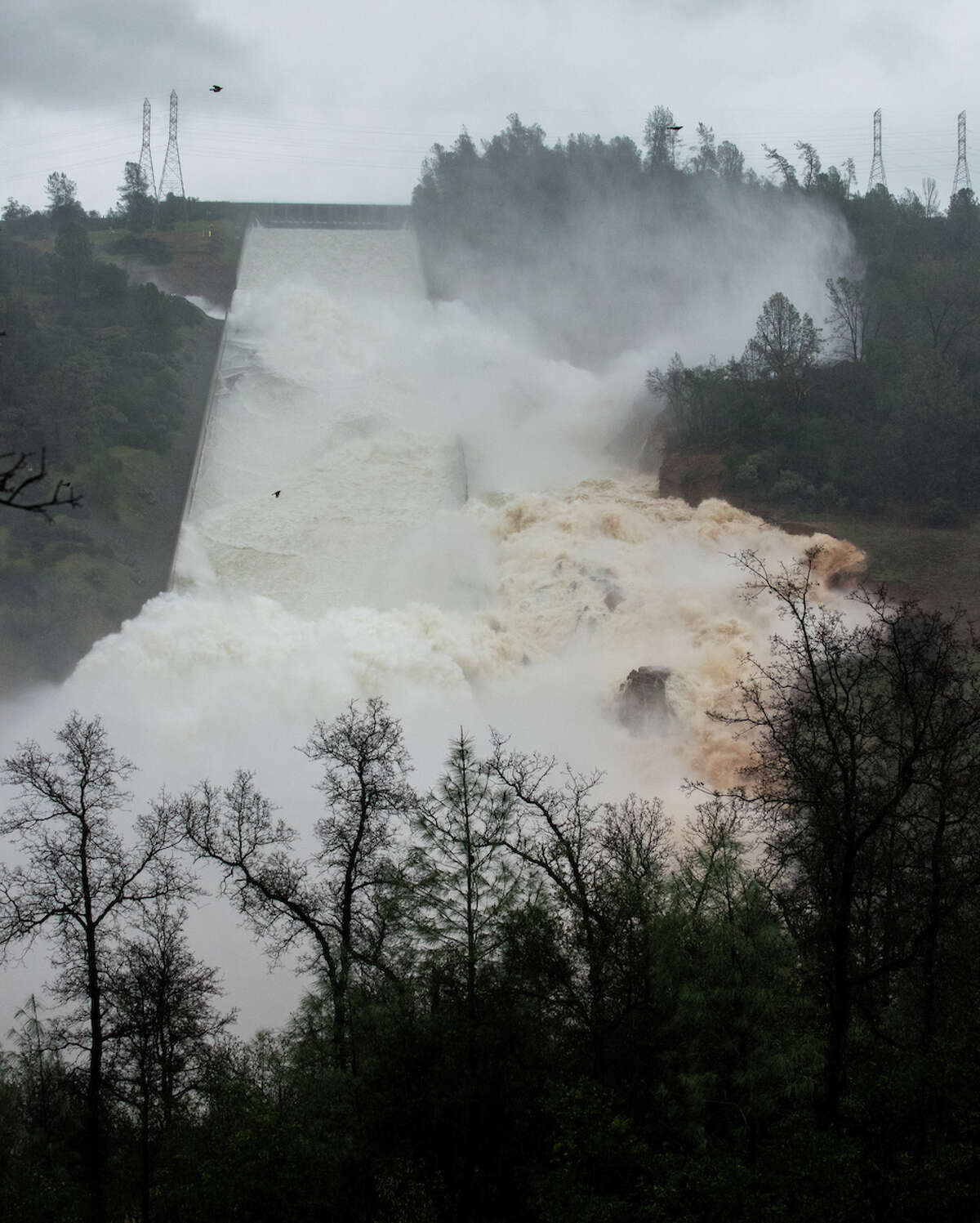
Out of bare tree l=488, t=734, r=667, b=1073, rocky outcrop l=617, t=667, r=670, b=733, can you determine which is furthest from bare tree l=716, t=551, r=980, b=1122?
rocky outcrop l=617, t=667, r=670, b=733

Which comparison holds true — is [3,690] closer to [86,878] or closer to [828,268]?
[86,878]

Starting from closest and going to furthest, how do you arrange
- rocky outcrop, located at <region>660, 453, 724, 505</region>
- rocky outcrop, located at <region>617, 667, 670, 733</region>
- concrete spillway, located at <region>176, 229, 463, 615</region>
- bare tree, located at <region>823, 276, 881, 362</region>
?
rocky outcrop, located at <region>617, 667, 670, 733</region> < concrete spillway, located at <region>176, 229, 463, 615</region> < rocky outcrop, located at <region>660, 453, 724, 505</region> < bare tree, located at <region>823, 276, 881, 362</region>

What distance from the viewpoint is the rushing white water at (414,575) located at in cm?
2773

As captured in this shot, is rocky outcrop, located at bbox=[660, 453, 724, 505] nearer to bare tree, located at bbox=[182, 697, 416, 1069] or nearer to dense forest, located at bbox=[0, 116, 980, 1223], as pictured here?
dense forest, located at bbox=[0, 116, 980, 1223]

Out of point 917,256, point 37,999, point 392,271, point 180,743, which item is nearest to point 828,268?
point 917,256

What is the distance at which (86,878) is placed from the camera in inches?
508

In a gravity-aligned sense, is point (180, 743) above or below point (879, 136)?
below

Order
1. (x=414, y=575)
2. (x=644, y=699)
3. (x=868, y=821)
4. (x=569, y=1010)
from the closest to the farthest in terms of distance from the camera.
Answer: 1. (x=868, y=821)
2. (x=569, y=1010)
3. (x=644, y=699)
4. (x=414, y=575)

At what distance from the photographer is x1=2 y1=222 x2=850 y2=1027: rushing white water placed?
27734 millimetres

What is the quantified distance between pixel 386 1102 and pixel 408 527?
27.8 m

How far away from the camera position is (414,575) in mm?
36156

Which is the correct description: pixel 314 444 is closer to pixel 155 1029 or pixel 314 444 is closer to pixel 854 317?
pixel 854 317

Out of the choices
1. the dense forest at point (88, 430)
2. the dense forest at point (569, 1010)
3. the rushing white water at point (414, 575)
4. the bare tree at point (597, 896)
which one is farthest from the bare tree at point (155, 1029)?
the dense forest at point (88, 430)

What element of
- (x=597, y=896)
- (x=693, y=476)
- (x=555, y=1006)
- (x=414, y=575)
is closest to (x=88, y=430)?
(x=414, y=575)
